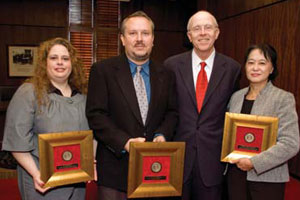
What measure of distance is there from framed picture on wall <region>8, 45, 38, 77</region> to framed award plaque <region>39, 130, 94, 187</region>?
15.8 ft

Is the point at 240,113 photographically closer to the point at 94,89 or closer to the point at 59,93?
the point at 94,89

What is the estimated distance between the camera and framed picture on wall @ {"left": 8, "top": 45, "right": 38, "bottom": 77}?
5977mm

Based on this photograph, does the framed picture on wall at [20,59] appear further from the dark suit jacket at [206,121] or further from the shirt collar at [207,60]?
the dark suit jacket at [206,121]

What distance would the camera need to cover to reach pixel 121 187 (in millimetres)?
1783

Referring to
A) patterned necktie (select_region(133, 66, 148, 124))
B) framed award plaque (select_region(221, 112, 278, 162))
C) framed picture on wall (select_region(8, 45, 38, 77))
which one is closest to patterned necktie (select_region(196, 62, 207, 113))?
framed award plaque (select_region(221, 112, 278, 162))

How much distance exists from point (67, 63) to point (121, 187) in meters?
0.76

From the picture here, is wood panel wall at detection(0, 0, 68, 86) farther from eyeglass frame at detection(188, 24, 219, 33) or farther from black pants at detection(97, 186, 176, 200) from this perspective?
black pants at detection(97, 186, 176, 200)

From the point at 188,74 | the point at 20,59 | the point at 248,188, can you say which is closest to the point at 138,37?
the point at 188,74

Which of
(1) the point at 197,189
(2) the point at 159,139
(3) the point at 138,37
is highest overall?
(3) the point at 138,37

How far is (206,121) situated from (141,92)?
45 centimetres

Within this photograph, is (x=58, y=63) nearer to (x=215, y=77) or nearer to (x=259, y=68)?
(x=215, y=77)

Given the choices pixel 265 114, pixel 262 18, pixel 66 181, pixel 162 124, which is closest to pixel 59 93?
pixel 66 181

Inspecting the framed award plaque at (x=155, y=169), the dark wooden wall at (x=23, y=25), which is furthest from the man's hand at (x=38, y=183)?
the dark wooden wall at (x=23, y=25)

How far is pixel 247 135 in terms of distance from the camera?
1729 mm
